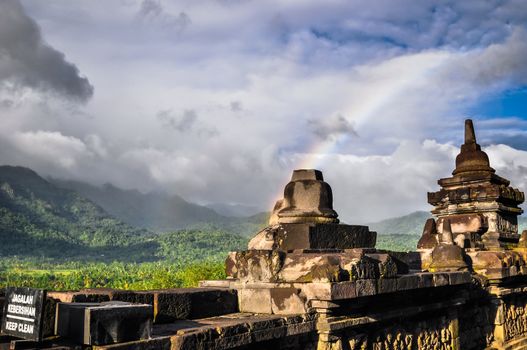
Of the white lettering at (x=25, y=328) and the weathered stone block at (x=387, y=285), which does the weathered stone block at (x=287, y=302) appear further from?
the white lettering at (x=25, y=328)

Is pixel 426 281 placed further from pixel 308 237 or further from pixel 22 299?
pixel 22 299

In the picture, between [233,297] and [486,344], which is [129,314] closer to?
[233,297]

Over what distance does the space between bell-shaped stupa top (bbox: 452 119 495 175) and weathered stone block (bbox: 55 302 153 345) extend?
9.45 meters

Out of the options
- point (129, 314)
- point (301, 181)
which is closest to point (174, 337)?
point (129, 314)

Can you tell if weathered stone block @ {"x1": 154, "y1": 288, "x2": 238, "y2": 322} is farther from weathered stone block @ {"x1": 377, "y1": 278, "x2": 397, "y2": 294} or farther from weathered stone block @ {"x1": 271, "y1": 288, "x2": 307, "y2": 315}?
weathered stone block @ {"x1": 377, "y1": 278, "x2": 397, "y2": 294}

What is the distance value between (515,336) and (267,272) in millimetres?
6876

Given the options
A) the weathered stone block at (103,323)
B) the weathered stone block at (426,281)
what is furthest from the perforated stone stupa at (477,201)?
the weathered stone block at (103,323)

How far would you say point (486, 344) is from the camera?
9711mm

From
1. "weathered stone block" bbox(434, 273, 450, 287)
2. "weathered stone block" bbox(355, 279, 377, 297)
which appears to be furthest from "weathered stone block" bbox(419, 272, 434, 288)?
"weathered stone block" bbox(355, 279, 377, 297)

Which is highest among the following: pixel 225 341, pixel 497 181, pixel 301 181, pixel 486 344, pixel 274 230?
pixel 497 181

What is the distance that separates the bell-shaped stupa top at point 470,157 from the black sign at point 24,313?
10.2 metres

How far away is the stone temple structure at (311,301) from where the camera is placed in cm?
393

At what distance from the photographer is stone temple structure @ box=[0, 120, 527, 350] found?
12.9ft

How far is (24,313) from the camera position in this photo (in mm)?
3531
